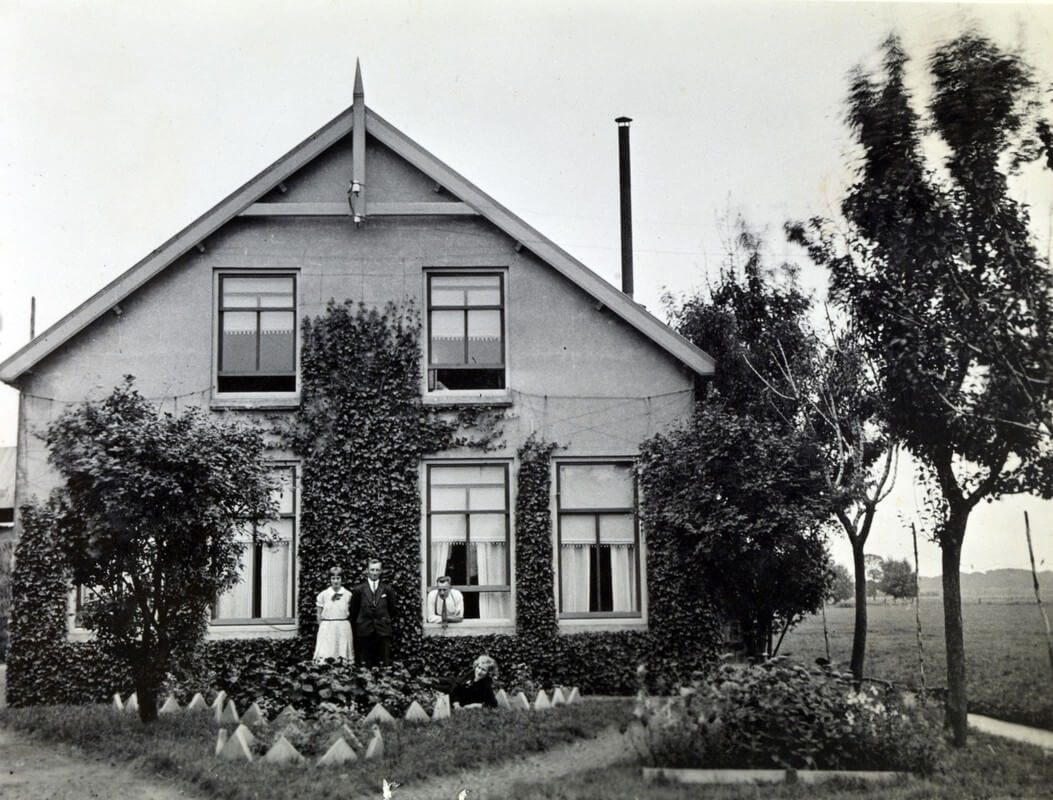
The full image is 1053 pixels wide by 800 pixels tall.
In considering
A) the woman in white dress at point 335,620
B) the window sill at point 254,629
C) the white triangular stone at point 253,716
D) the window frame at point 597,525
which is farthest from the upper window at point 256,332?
the white triangular stone at point 253,716

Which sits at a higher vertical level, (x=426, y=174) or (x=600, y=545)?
(x=426, y=174)

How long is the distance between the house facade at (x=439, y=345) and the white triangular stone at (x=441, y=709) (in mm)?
2637

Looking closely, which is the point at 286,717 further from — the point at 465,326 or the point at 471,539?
the point at 465,326

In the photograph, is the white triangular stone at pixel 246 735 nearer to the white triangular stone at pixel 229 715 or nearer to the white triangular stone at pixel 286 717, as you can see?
the white triangular stone at pixel 286 717

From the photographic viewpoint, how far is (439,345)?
13.4 m

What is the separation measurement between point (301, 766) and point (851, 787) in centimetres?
450

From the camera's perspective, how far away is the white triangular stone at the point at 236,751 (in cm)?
881

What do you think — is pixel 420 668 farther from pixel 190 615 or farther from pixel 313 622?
pixel 190 615

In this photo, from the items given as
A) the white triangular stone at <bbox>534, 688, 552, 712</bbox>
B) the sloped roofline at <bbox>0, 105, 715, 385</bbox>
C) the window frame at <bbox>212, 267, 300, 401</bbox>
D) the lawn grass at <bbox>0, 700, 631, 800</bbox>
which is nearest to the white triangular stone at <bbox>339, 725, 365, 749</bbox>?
the lawn grass at <bbox>0, 700, 631, 800</bbox>

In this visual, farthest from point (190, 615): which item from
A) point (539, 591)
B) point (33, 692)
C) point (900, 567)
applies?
point (900, 567)

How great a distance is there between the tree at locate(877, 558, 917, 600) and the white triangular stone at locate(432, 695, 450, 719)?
4.93m

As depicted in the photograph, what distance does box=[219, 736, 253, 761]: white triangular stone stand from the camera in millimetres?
8812

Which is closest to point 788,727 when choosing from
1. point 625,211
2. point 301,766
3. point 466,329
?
point 301,766

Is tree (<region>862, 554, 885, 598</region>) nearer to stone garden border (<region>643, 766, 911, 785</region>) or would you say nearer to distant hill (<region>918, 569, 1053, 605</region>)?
distant hill (<region>918, 569, 1053, 605</region>)
